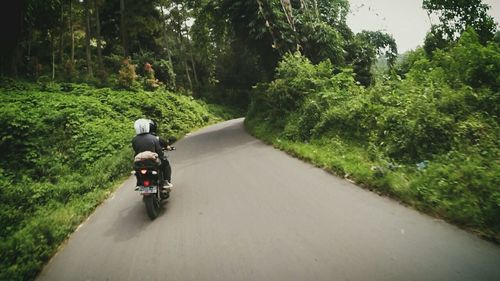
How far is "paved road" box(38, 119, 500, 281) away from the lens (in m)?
3.63

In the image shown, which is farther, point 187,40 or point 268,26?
point 187,40

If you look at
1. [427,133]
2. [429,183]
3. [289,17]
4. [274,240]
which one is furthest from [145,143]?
[289,17]

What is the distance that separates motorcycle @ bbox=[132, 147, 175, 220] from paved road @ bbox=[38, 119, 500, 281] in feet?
0.92

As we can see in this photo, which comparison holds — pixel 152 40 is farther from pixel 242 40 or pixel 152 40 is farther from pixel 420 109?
pixel 420 109

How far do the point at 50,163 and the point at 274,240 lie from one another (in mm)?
8512

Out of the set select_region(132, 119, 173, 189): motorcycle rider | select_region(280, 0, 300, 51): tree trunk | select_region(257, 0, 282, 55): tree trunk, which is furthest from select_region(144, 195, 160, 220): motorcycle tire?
select_region(280, 0, 300, 51): tree trunk

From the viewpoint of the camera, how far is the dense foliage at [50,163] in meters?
5.62

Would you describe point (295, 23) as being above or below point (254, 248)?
above

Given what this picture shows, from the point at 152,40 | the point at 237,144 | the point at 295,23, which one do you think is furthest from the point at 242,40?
the point at 152,40

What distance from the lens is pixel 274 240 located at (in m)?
4.54

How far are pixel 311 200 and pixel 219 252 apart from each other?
2.17 metres

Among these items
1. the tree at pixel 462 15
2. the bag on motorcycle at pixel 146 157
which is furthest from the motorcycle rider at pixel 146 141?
the tree at pixel 462 15

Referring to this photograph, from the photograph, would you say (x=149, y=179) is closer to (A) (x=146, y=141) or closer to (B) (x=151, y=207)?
(B) (x=151, y=207)

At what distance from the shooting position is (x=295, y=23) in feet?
59.4
